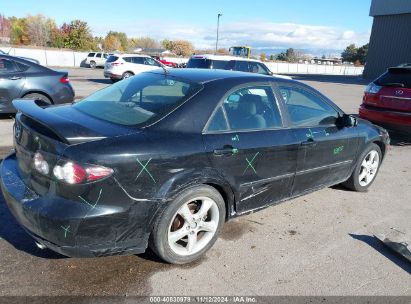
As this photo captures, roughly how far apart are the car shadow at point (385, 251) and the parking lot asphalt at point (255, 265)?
0.01m

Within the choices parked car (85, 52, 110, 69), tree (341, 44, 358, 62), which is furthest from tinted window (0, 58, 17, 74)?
tree (341, 44, 358, 62)

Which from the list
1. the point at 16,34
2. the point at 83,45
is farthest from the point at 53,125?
the point at 16,34

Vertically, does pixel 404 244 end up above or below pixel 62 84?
below

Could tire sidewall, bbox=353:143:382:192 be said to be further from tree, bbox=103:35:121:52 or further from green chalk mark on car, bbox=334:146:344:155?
tree, bbox=103:35:121:52

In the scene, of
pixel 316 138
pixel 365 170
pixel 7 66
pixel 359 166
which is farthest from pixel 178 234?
pixel 7 66

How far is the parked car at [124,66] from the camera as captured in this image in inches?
800

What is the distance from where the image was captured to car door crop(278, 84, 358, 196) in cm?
393

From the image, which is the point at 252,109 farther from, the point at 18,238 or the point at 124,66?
the point at 124,66

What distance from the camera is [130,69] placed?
67.5 feet

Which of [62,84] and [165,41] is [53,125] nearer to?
[62,84]

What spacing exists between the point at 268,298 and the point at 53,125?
201 centimetres

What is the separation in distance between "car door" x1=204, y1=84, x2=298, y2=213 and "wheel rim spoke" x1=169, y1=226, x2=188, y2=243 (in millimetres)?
561

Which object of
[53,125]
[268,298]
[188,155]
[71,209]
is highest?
[53,125]

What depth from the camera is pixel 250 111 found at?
359cm
